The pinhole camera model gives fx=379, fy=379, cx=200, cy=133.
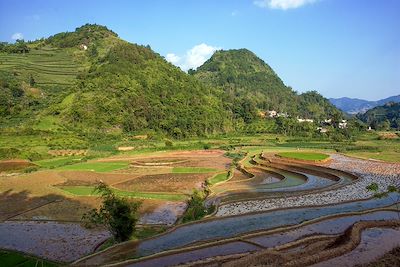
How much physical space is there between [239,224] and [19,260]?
11.3m

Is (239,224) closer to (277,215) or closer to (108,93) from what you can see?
(277,215)

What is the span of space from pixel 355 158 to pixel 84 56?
9439 cm

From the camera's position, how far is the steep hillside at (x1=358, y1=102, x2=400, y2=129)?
400ft

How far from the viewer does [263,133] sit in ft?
314

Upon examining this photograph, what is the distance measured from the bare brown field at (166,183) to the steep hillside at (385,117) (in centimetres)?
9638

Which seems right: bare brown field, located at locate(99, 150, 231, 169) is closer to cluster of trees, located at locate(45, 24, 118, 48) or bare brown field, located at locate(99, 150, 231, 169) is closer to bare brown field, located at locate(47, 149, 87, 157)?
bare brown field, located at locate(47, 149, 87, 157)

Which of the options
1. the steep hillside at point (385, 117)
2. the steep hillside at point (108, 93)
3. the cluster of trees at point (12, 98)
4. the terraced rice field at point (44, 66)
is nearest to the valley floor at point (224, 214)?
the steep hillside at point (108, 93)

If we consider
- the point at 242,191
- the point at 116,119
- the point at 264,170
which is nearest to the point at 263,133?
the point at 116,119

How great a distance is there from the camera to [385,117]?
149 m

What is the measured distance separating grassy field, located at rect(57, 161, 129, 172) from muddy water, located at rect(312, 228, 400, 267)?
34.3 m

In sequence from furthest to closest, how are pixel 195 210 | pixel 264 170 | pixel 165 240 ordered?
pixel 264 170 < pixel 195 210 < pixel 165 240

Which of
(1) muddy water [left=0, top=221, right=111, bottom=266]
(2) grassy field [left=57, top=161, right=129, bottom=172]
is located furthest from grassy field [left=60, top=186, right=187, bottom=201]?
(2) grassy field [left=57, top=161, right=129, bottom=172]

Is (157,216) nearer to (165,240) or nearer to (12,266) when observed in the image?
(165,240)

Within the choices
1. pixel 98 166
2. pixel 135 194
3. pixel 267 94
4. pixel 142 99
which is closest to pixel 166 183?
pixel 135 194
